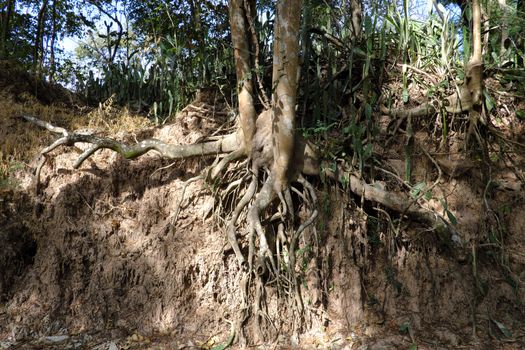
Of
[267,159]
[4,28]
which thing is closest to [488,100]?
[267,159]

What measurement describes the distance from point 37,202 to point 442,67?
5.21 m

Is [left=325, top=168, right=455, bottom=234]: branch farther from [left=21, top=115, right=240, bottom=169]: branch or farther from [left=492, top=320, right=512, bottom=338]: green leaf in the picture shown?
[left=21, top=115, right=240, bottom=169]: branch

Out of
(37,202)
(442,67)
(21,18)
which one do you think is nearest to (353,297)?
(442,67)

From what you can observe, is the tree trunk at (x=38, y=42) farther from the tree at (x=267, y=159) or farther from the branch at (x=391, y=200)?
the branch at (x=391, y=200)

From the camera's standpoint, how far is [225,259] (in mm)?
4848

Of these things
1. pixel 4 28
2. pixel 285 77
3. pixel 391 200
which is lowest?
pixel 391 200

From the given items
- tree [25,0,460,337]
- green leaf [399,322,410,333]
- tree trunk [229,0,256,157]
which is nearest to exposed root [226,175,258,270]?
tree [25,0,460,337]

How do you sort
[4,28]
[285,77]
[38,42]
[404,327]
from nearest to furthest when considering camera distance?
[404,327] → [285,77] → [4,28] → [38,42]

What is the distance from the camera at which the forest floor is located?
4.47 metres

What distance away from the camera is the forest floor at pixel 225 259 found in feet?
14.7

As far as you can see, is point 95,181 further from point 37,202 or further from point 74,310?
point 74,310

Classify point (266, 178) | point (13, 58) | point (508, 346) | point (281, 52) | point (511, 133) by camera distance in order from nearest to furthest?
point (508, 346), point (281, 52), point (266, 178), point (511, 133), point (13, 58)

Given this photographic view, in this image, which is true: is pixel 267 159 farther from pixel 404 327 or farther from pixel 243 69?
pixel 404 327

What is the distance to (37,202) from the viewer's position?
532 centimetres
